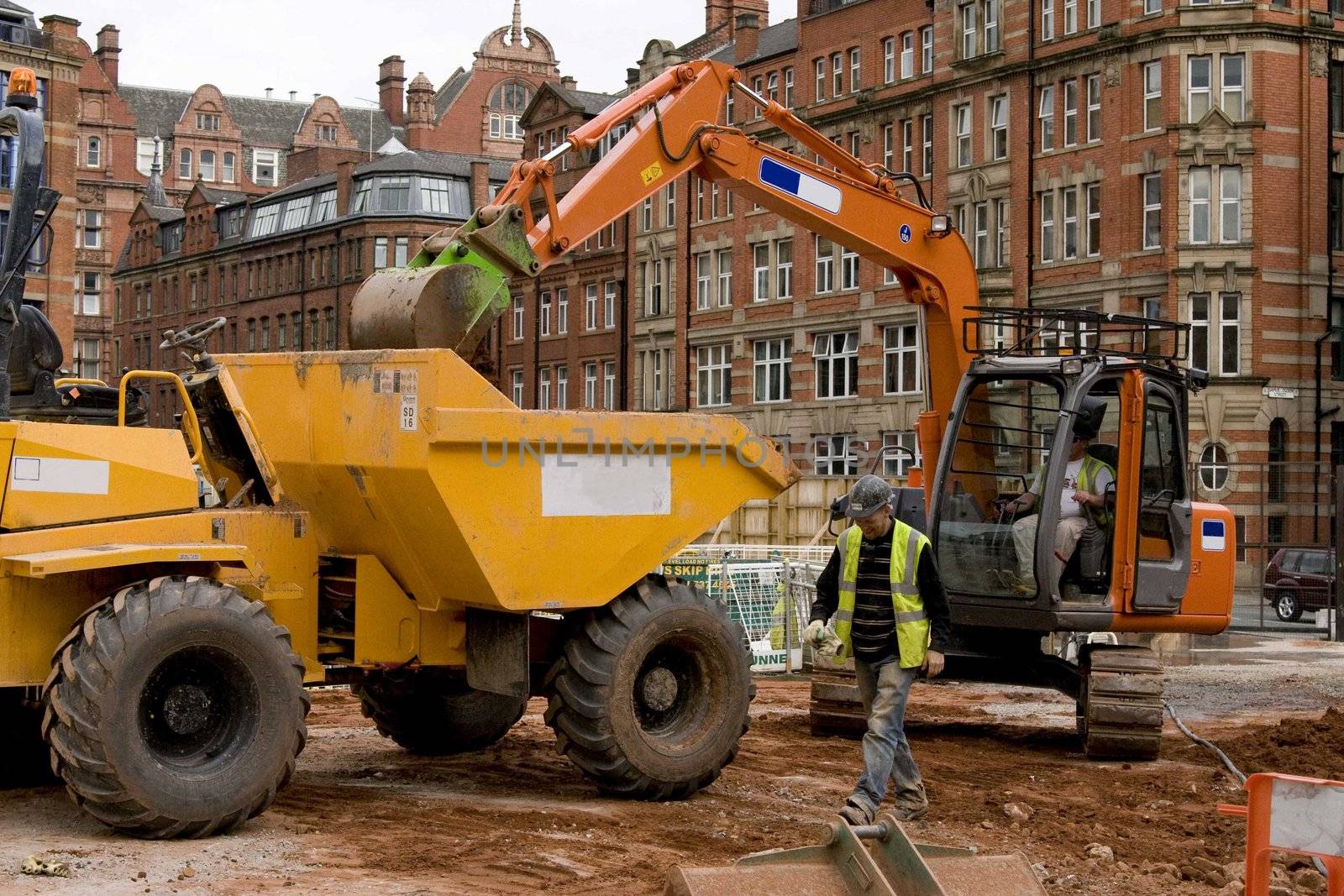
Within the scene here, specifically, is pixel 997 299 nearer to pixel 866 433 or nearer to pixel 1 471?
pixel 866 433

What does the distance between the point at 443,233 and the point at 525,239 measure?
21.0 inches

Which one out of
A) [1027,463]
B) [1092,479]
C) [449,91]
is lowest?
[1092,479]

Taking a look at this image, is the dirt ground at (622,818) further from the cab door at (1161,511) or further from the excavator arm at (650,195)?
the excavator arm at (650,195)

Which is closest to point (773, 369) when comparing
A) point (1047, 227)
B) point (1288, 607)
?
point (1047, 227)

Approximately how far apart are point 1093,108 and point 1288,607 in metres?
18.4

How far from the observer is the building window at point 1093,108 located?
46500mm

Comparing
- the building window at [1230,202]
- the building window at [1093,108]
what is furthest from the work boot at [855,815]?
the building window at [1093,108]

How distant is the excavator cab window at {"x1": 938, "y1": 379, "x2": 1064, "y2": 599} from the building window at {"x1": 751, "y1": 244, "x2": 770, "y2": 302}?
44.0 m

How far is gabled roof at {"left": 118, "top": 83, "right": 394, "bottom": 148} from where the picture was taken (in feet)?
375

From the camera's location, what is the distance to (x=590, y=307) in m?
68.3

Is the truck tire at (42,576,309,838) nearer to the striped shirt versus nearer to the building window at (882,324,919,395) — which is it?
the striped shirt

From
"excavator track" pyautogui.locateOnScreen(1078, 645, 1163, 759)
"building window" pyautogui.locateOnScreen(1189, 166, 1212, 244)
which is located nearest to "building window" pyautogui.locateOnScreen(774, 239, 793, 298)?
"building window" pyautogui.locateOnScreen(1189, 166, 1212, 244)

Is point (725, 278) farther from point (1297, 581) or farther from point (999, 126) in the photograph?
point (1297, 581)

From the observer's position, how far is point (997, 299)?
4875 cm
